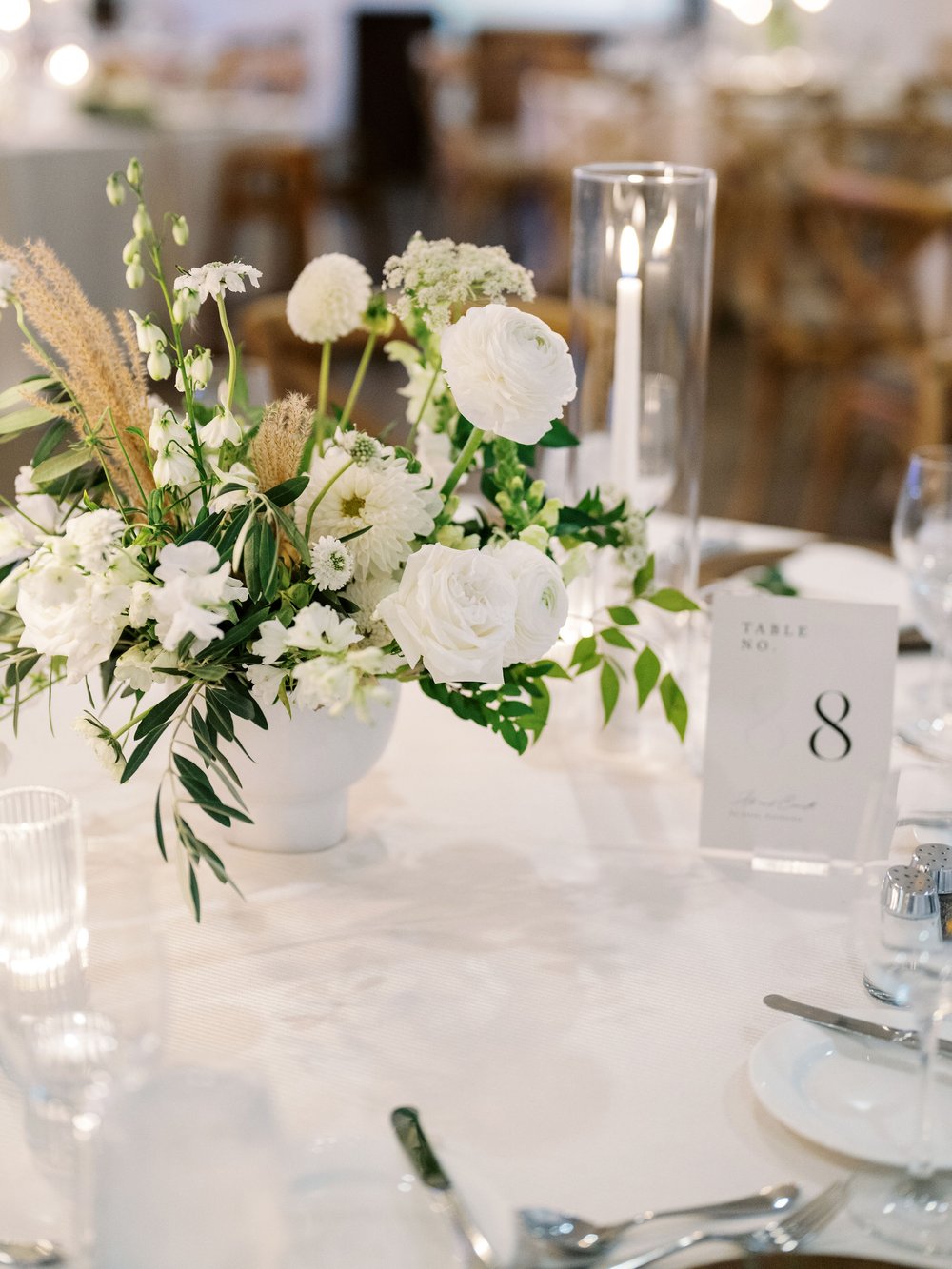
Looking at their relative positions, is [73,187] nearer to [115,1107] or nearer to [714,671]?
[714,671]

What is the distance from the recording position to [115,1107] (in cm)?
52

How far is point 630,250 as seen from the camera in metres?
1.13

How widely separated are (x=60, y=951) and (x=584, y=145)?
5793mm

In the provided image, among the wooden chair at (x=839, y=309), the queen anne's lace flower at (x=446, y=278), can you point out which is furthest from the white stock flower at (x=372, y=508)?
the wooden chair at (x=839, y=309)

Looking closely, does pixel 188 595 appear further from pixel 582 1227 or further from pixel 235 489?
pixel 582 1227

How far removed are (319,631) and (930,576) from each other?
66cm

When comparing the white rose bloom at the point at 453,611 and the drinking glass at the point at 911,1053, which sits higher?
the white rose bloom at the point at 453,611

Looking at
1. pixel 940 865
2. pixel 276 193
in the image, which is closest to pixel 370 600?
pixel 940 865

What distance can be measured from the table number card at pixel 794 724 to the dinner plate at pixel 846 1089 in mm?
203

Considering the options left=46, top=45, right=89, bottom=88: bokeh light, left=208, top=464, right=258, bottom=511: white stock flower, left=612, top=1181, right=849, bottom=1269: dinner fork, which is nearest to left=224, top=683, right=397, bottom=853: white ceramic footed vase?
left=208, top=464, right=258, bottom=511: white stock flower

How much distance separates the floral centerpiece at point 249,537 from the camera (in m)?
0.75

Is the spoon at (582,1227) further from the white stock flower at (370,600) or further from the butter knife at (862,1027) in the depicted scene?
the white stock flower at (370,600)

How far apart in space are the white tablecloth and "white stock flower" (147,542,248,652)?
12cm

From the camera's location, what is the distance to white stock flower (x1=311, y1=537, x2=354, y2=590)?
769 mm
